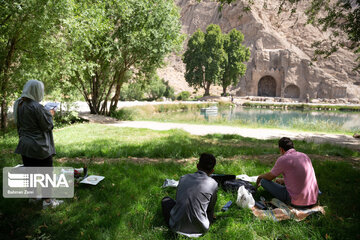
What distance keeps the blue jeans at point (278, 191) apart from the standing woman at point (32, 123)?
12.7ft

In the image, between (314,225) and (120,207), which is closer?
(314,225)

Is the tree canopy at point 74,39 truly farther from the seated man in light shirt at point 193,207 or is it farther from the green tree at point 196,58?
the green tree at point 196,58

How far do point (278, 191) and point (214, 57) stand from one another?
160 ft

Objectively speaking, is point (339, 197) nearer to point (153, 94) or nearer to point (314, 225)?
point (314, 225)

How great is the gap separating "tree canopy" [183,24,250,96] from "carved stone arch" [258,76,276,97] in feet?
52.6

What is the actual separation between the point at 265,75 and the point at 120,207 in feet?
220

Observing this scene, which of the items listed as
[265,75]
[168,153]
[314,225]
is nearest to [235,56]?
[265,75]

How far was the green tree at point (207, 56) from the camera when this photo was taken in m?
48.7

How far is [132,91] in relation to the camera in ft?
145

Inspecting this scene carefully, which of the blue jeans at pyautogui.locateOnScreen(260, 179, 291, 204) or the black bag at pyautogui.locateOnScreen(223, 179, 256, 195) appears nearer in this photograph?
the blue jeans at pyautogui.locateOnScreen(260, 179, 291, 204)

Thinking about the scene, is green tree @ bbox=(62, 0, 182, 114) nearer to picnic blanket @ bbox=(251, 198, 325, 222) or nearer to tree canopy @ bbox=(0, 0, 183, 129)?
tree canopy @ bbox=(0, 0, 183, 129)

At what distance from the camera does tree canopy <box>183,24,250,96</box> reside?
4906 centimetres

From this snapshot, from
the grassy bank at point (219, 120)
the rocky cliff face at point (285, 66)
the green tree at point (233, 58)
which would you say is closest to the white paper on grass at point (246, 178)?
the grassy bank at point (219, 120)

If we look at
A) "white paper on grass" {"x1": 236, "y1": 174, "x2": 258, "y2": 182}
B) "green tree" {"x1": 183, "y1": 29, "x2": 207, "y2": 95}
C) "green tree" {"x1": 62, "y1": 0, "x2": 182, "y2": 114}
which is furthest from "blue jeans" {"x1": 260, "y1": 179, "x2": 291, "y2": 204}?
"green tree" {"x1": 183, "y1": 29, "x2": 207, "y2": 95}
